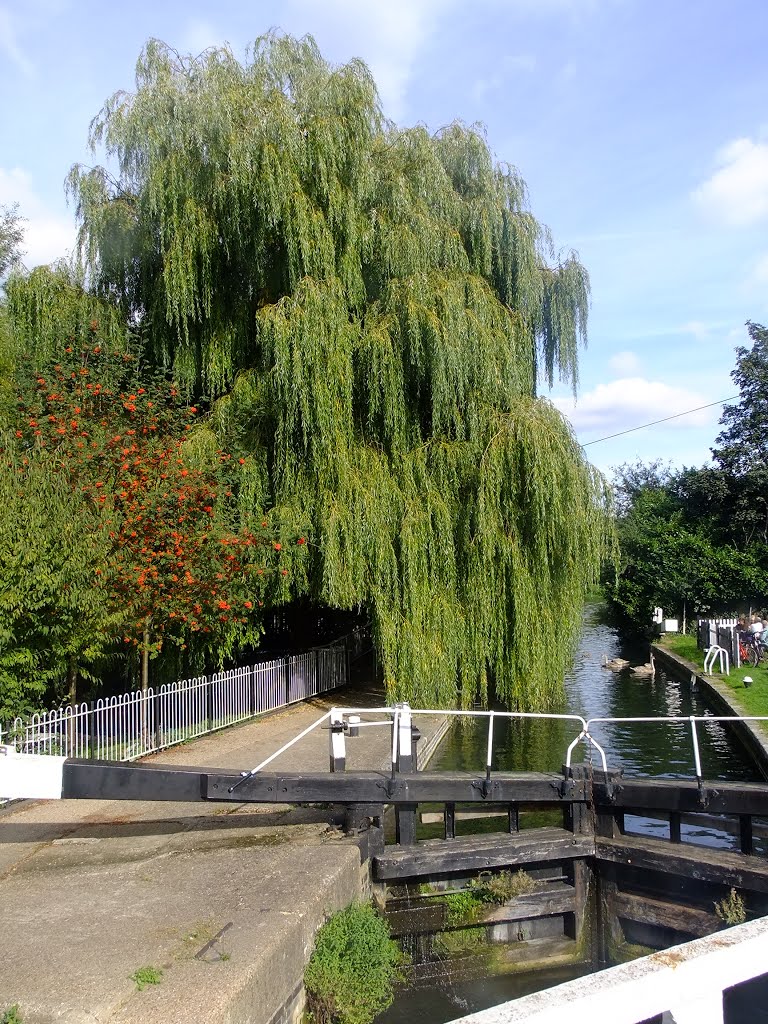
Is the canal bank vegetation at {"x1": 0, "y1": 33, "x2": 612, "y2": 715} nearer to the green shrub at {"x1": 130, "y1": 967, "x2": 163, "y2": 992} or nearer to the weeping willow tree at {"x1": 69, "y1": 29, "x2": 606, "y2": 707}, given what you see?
the weeping willow tree at {"x1": 69, "y1": 29, "x2": 606, "y2": 707}

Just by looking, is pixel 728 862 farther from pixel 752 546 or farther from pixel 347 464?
pixel 752 546

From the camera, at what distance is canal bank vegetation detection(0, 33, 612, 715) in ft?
42.0

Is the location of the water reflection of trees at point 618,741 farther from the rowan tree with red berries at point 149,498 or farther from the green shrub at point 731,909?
the rowan tree with red berries at point 149,498

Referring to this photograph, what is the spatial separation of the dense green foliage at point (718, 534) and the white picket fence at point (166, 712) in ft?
45.8

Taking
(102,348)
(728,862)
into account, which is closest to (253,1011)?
(728,862)

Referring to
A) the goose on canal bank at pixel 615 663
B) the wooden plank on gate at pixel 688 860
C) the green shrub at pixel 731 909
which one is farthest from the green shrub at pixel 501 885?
the goose on canal bank at pixel 615 663

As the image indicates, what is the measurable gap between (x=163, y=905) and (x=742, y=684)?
1465cm

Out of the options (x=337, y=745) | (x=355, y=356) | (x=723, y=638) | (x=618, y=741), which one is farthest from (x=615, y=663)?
(x=337, y=745)

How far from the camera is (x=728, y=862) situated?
7238 millimetres

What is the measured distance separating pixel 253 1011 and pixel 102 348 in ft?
37.3

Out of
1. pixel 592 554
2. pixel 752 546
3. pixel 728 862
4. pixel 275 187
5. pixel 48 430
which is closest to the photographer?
pixel 728 862

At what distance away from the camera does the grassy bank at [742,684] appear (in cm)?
1498

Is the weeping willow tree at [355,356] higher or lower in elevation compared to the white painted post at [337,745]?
higher

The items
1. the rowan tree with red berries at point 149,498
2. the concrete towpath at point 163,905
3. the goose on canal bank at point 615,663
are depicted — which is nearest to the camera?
the concrete towpath at point 163,905
